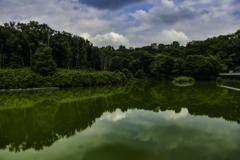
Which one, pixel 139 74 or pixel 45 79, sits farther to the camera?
pixel 139 74

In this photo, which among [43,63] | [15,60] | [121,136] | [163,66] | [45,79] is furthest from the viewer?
[163,66]

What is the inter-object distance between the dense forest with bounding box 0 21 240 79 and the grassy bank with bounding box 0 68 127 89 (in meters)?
1.53

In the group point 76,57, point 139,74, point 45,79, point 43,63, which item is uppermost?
point 76,57

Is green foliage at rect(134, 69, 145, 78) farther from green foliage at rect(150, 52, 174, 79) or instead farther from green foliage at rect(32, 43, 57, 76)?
green foliage at rect(32, 43, 57, 76)

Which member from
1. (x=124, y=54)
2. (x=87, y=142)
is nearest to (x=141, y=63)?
(x=124, y=54)

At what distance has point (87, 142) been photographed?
4.88 meters

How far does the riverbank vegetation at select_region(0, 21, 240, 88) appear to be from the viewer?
919 inches

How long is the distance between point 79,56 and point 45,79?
1513 centimetres

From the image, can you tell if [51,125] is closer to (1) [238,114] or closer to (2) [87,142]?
(2) [87,142]

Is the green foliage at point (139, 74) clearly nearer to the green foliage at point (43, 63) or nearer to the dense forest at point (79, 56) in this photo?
the dense forest at point (79, 56)

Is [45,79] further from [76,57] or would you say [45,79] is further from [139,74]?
[139,74]

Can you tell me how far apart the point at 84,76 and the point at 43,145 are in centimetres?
1993

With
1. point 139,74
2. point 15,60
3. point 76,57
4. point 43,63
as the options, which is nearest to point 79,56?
point 76,57

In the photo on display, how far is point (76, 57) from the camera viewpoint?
113 feet
